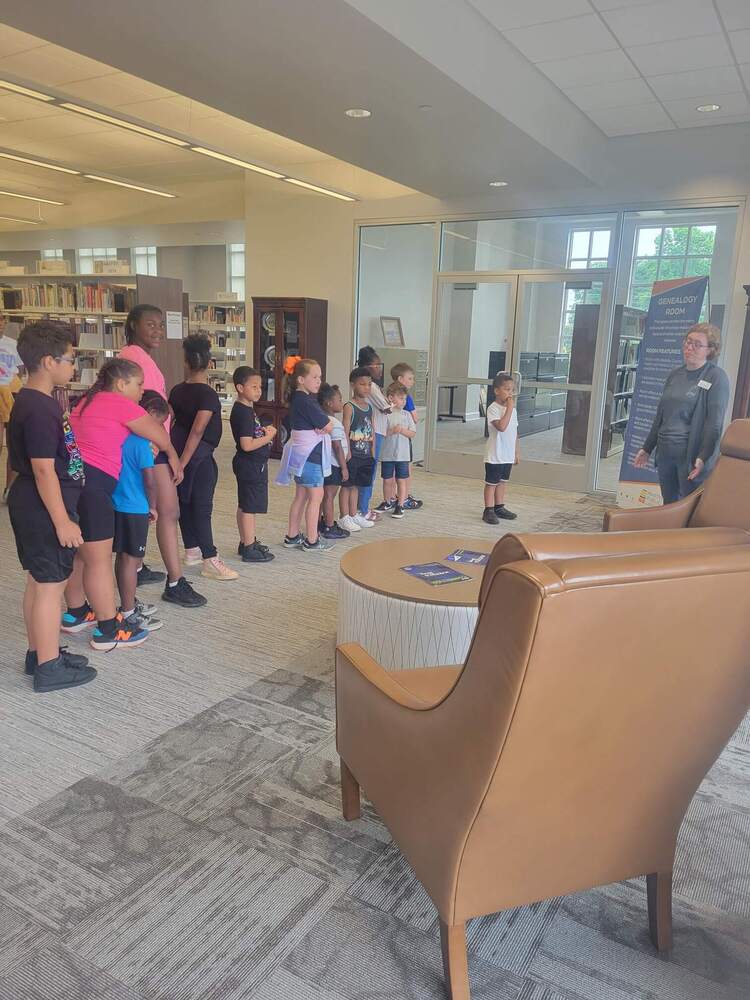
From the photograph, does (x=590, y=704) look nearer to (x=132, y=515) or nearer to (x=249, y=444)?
(x=132, y=515)

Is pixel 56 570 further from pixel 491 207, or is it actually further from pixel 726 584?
pixel 491 207

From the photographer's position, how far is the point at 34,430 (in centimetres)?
254

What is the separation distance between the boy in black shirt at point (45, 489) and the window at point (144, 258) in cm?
1091

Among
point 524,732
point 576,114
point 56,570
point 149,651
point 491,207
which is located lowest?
point 149,651

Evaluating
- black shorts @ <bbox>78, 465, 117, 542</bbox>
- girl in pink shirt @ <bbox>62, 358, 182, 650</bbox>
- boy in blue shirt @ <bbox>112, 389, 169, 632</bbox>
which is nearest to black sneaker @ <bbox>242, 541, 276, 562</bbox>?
boy in blue shirt @ <bbox>112, 389, 169, 632</bbox>

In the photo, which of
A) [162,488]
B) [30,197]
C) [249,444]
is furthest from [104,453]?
[30,197]

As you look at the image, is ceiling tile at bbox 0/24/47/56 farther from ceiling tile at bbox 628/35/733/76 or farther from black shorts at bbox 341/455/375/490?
ceiling tile at bbox 628/35/733/76

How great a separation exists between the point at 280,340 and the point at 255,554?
424 centimetres

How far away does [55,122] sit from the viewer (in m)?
7.56

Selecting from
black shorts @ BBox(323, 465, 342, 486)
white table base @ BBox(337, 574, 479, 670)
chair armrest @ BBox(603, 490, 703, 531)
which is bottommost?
white table base @ BBox(337, 574, 479, 670)

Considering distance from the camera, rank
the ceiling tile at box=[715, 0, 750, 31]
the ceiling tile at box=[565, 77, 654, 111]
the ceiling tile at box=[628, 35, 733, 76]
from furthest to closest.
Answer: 1. the ceiling tile at box=[565, 77, 654, 111]
2. the ceiling tile at box=[628, 35, 733, 76]
3. the ceiling tile at box=[715, 0, 750, 31]

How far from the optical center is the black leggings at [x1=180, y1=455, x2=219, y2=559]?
399 centimetres

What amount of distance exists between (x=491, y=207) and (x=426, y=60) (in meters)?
3.67

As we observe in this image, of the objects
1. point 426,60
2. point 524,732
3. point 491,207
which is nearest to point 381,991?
point 524,732
